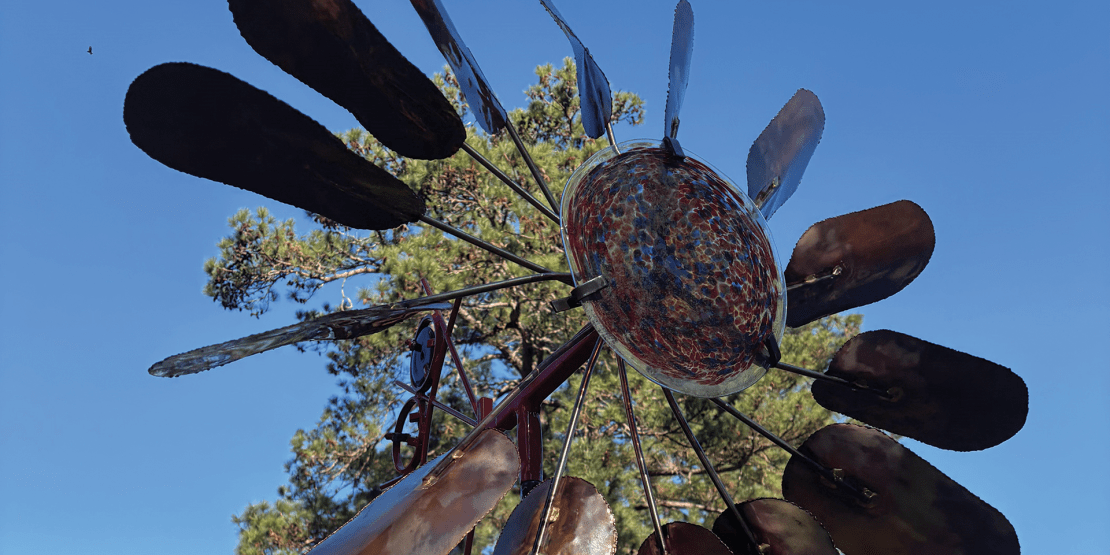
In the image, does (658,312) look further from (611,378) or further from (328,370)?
(328,370)

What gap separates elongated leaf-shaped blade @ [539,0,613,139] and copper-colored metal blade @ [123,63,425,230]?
0.51m

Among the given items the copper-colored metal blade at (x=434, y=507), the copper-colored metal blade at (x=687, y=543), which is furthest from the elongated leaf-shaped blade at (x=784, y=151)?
the copper-colored metal blade at (x=434, y=507)

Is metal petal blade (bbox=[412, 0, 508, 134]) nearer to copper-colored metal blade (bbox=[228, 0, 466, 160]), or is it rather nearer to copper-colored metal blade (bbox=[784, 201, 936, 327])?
copper-colored metal blade (bbox=[228, 0, 466, 160])

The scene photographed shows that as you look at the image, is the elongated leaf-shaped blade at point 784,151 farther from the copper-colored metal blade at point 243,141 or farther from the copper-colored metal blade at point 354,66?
the copper-colored metal blade at point 243,141

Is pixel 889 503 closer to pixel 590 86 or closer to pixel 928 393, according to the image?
pixel 928 393

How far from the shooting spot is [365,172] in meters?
1.82

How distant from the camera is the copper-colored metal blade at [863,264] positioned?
218 cm

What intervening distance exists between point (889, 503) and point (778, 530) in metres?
0.32

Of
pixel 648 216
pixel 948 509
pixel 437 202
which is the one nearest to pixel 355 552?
pixel 648 216

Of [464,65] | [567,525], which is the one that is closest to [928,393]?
[567,525]

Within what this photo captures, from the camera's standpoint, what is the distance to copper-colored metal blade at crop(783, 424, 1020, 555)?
1979 millimetres

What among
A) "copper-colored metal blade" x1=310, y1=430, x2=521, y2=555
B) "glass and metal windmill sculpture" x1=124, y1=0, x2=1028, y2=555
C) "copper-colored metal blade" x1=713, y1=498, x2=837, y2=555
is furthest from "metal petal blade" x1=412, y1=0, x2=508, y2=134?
"copper-colored metal blade" x1=713, y1=498, x2=837, y2=555

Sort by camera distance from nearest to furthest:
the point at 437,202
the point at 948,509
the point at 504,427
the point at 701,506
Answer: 1. the point at 948,509
2. the point at 504,427
3. the point at 701,506
4. the point at 437,202

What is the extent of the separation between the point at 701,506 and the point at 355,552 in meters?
4.98
